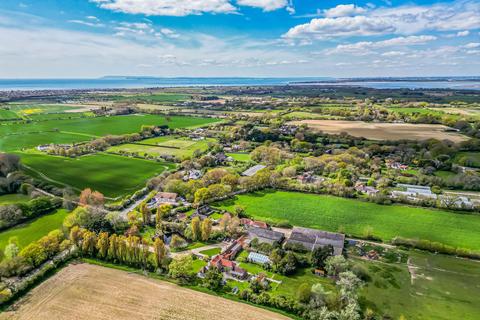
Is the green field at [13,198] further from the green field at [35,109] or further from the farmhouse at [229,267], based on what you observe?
the green field at [35,109]

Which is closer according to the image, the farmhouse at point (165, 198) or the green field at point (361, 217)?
the green field at point (361, 217)

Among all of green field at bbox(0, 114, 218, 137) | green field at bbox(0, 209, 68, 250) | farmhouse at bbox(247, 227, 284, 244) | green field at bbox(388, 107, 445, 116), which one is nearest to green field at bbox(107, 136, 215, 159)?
green field at bbox(0, 114, 218, 137)

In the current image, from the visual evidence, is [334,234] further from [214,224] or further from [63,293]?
[63,293]

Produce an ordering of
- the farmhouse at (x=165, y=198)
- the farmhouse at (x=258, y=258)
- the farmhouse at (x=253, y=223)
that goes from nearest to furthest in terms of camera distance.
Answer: the farmhouse at (x=258, y=258) < the farmhouse at (x=253, y=223) < the farmhouse at (x=165, y=198)

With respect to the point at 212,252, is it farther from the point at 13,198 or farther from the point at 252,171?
the point at 13,198

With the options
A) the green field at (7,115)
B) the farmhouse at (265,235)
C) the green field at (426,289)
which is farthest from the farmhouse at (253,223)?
the green field at (7,115)

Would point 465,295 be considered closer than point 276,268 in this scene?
Yes

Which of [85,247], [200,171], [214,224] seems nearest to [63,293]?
[85,247]
